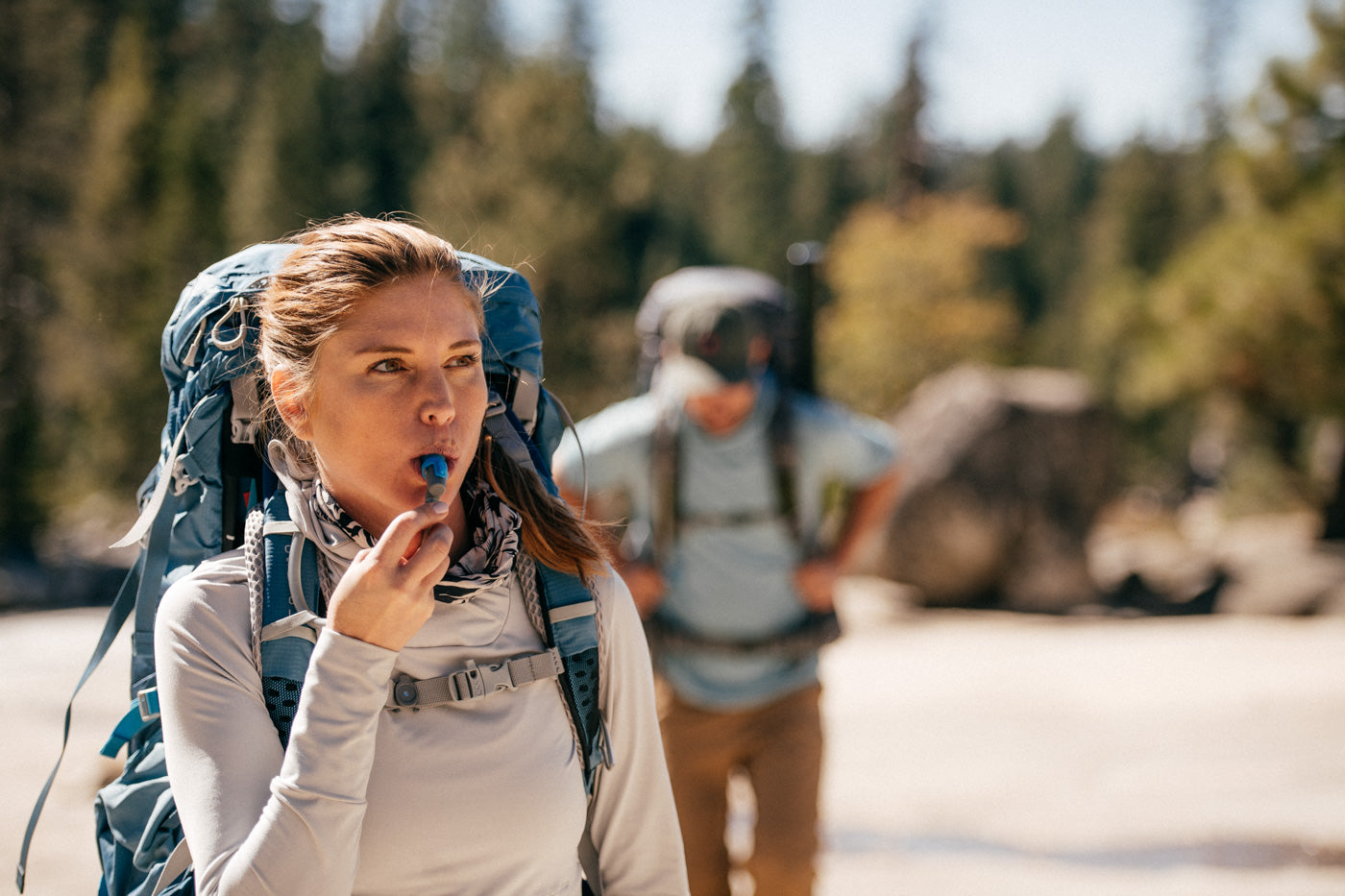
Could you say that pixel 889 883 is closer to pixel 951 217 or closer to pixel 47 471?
pixel 47 471

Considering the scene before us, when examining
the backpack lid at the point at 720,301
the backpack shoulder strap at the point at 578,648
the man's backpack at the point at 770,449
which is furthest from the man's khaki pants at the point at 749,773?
the backpack shoulder strap at the point at 578,648

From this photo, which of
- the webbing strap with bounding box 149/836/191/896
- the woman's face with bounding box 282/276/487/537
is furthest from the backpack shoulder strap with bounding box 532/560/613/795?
the webbing strap with bounding box 149/836/191/896

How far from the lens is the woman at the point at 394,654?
1222 mm

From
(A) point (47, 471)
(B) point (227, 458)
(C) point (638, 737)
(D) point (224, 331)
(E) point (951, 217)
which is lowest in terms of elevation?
(A) point (47, 471)

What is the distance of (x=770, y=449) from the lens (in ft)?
11.2

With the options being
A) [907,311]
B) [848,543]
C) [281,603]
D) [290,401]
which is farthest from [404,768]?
[907,311]

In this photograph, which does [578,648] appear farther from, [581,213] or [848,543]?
[581,213]

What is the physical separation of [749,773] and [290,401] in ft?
6.93

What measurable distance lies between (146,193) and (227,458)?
25.4 metres

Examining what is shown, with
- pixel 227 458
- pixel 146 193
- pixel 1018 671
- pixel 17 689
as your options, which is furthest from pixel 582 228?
pixel 227 458

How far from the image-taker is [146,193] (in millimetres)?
24125

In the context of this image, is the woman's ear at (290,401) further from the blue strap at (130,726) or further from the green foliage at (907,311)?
the green foliage at (907,311)

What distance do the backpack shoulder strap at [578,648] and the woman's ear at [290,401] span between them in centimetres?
37

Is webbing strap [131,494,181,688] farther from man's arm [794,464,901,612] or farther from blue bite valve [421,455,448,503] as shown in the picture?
man's arm [794,464,901,612]
